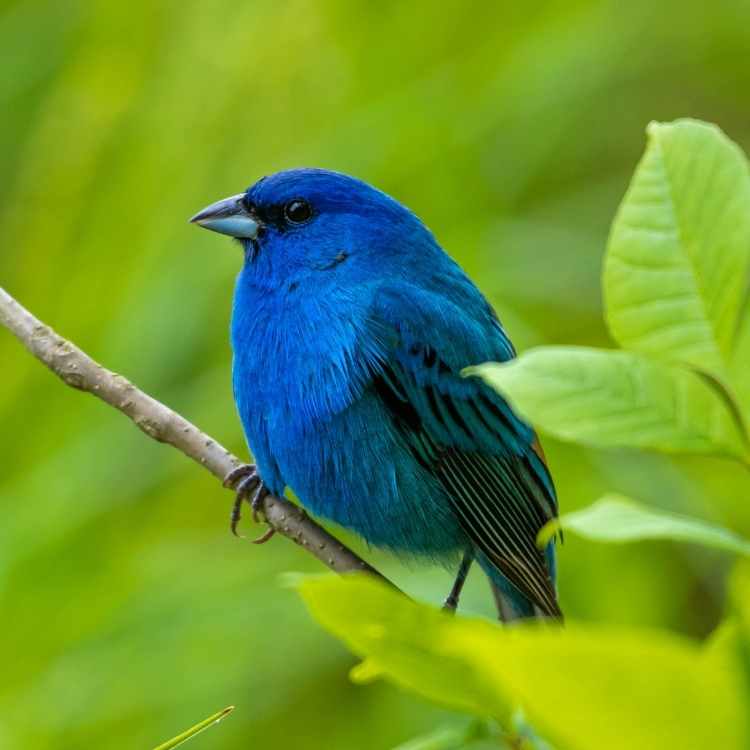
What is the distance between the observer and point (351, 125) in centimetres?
296

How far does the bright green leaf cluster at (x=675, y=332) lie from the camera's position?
0.53 meters

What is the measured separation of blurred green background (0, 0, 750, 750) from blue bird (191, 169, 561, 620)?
1.23 feet

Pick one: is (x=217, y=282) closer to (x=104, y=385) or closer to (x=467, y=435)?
(x=467, y=435)

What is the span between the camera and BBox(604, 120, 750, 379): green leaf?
0.54 m

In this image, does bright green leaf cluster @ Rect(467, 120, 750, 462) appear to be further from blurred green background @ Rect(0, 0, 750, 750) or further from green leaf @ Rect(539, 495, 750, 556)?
blurred green background @ Rect(0, 0, 750, 750)

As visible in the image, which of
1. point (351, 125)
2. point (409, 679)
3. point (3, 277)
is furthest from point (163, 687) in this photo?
point (409, 679)

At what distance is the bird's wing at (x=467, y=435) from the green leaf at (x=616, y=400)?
149cm

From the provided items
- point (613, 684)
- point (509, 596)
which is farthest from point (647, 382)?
point (509, 596)

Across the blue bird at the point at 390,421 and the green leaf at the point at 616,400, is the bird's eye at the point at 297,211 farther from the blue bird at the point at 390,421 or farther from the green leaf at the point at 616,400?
the green leaf at the point at 616,400

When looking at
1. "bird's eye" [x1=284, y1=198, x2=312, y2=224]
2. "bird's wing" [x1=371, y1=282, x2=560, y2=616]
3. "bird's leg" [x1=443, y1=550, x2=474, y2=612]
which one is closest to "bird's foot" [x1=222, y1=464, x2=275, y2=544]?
"bird's wing" [x1=371, y1=282, x2=560, y2=616]

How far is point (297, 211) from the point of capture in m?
2.33

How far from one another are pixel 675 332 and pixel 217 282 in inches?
93.4

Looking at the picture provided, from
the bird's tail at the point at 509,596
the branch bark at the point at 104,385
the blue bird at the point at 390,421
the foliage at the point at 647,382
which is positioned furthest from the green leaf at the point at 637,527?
the bird's tail at the point at 509,596

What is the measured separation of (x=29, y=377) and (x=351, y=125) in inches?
35.1
